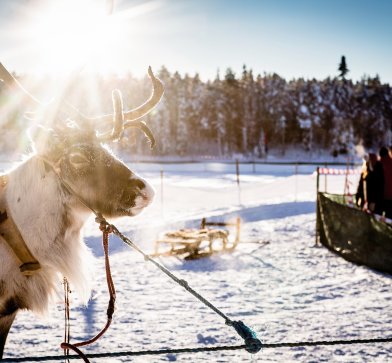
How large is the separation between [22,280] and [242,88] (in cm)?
8288

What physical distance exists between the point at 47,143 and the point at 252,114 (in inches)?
3048

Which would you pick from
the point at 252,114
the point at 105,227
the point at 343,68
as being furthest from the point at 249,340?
the point at 343,68

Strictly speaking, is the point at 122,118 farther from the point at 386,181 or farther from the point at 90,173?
the point at 386,181

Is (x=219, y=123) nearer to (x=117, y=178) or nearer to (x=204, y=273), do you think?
(x=204, y=273)

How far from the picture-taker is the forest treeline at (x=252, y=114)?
7625cm

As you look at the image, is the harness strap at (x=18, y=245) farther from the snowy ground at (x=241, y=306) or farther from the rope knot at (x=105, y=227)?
the snowy ground at (x=241, y=306)

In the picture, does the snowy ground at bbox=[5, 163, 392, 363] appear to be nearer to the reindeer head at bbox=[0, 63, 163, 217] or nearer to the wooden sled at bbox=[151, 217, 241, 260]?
the wooden sled at bbox=[151, 217, 241, 260]

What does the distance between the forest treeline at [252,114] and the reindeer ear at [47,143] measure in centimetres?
A: 6918

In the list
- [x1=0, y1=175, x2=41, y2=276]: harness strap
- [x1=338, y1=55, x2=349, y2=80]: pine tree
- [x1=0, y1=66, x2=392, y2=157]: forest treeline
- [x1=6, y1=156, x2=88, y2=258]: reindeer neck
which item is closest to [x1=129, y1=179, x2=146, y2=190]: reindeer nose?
[x1=6, y1=156, x2=88, y2=258]: reindeer neck

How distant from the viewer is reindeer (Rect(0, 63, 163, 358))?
247cm

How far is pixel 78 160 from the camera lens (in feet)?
8.29

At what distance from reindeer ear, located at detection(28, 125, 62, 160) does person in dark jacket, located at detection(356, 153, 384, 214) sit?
24.6 ft

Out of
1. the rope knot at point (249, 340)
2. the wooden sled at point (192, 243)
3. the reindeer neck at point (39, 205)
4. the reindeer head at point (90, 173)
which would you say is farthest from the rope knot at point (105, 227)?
the wooden sled at point (192, 243)

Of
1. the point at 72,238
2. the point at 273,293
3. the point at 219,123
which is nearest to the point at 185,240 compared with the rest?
the point at 273,293
